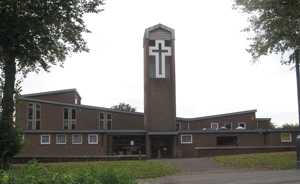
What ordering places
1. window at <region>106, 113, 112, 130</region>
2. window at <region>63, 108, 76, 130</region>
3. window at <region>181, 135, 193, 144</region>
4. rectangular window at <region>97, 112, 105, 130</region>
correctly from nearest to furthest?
1. window at <region>181, 135, 193, 144</region>
2. window at <region>63, 108, 76, 130</region>
3. rectangular window at <region>97, 112, 105, 130</region>
4. window at <region>106, 113, 112, 130</region>

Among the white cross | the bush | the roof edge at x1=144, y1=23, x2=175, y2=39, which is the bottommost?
the bush

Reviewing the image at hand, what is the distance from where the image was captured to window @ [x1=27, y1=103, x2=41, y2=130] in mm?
A: 69312

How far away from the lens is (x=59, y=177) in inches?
320

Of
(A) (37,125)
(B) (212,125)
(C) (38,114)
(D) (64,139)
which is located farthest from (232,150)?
(C) (38,114)

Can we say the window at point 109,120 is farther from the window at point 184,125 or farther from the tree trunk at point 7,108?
the tree trunk at point 7,108

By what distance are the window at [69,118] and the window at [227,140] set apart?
20237mm

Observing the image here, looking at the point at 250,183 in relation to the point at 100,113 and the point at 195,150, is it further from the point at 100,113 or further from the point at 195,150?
the point at 100,113

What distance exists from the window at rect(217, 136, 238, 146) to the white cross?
33.9 ft

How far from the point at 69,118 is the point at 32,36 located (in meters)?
39.0

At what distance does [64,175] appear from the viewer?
8273mm

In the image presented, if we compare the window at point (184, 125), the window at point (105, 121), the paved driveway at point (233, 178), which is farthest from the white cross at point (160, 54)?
the paved driveway at point (233, 178)

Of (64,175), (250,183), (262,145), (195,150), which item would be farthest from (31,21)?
(262,145)

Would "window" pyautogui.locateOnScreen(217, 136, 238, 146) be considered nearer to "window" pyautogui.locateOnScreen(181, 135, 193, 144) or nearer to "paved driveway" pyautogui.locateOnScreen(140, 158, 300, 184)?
"window" pyautogui.locateOnScreen(181, 135, 193, 144)

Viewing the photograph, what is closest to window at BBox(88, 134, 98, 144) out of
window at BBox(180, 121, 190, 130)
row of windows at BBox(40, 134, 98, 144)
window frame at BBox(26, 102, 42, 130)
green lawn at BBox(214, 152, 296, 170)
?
row of windows at BBox(40, 134, 98, 144)
